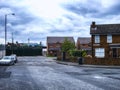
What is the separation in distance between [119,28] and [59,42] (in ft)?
231

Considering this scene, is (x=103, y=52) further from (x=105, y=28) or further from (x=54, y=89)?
(x=54, y=89)

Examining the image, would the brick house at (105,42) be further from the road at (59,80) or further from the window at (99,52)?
the road at (59,80)

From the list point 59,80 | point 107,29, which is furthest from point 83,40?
point 59,80

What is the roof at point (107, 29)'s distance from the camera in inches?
2396

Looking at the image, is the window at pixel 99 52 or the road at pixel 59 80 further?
the window at pixel 99 52

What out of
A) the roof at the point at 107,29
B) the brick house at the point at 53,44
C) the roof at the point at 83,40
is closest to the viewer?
the roof at the point at 107,29

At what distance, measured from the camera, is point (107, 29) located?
6203 centimetres

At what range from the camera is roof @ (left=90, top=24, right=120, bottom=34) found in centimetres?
6087

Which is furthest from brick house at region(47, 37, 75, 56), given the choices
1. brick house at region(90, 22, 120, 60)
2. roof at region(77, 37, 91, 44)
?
brick house at region(90, 22, 120, 60)

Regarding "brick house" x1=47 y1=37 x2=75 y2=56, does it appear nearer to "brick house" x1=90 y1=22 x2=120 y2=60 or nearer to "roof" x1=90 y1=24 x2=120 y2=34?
"roof" x1=90 y1=24 x2=120 y2=34

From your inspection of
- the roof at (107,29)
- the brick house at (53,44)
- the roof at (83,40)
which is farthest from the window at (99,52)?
the roof at (83,40)

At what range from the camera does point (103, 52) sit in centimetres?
6038

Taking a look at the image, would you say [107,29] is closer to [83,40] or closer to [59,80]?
[59,80]

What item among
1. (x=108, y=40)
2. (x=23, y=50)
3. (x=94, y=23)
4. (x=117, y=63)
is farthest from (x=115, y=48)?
(x=23, y=50)
